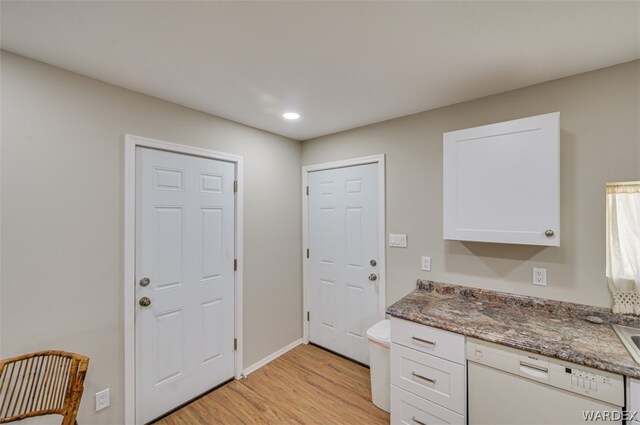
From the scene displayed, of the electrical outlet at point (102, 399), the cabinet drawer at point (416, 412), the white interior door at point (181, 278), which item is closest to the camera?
the cabinet drawer at point (416, 412)

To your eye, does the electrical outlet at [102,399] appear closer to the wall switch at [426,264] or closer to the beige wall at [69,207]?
the beige wall at [69,207]

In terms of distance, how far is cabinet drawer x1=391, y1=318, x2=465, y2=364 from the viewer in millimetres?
1560

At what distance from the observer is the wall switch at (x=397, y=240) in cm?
245

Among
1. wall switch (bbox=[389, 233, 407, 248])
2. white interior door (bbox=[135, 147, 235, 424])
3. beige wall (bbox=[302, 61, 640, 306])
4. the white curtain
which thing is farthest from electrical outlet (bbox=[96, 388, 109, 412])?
the white curtain

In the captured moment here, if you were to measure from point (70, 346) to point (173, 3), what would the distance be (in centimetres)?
197

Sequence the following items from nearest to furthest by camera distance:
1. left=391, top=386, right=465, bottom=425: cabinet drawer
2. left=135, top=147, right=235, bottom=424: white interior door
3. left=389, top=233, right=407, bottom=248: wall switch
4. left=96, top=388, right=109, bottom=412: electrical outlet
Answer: left=391, top=386, right=465, bottom=425: cabinet drawer
left=96, top=388, right=109, bottom=412: electrical outlet
left=135, top=147, right=235, bottom=424: white interior door
left=389, top=233, right=407, bottom=248: wall switch

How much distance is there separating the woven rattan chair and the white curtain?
9.52 ft

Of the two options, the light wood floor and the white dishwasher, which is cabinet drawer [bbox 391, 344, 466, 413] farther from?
the light wood floor

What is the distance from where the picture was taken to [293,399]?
2.24 meters

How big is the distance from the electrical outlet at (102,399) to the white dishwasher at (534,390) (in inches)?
88.3

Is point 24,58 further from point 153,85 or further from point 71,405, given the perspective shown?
point 71,405

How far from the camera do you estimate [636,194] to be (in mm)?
1537

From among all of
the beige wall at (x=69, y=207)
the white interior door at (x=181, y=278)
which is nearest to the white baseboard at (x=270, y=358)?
the white interior door at (x=181, y=278)

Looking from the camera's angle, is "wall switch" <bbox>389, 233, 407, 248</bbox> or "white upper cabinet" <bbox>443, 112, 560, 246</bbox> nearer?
"white upper cabinet" <bbox>443, 112, 560, 246</bbox>
